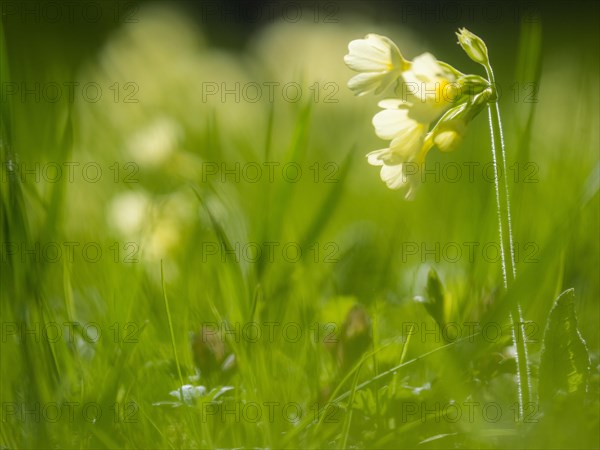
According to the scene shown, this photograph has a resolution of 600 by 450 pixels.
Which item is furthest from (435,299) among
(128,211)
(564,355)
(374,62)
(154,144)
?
(154,144)

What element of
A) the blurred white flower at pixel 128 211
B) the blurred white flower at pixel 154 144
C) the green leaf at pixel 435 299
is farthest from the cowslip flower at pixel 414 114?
the blurred white flower at pixel 154 144

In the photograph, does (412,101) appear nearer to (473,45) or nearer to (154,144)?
(473,45)

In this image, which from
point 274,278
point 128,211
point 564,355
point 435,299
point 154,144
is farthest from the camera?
point 154,144

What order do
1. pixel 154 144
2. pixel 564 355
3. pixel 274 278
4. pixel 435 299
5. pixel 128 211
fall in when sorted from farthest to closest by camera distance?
pixel 154 144, pixel 128 211, pixel 274 278, pixel 435 299, pixel 564 355

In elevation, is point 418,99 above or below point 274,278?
above

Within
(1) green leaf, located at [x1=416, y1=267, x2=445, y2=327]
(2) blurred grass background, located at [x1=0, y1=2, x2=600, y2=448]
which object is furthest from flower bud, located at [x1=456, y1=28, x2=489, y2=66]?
(1) green leaf, located at [x1=416, y1=267, x2=445, y2=327]

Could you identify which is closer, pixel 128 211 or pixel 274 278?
pixel 274 278

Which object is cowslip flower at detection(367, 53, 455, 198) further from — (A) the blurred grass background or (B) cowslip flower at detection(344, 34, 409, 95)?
(A) the blurred grass background
